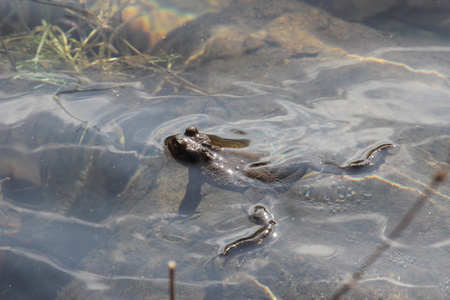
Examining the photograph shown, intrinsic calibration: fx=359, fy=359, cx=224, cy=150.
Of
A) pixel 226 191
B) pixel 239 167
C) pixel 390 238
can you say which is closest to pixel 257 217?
pixel 226 191

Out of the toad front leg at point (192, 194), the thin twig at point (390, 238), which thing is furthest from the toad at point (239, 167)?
the thin twig at point (390, 238)

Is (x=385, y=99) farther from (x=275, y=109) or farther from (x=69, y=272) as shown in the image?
(x=69, y=272)

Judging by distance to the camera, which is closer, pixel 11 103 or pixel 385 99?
pixel 11 103

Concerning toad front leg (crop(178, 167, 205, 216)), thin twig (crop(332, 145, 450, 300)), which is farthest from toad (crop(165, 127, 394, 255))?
thin twig (crop(332, 145, 450, 300))

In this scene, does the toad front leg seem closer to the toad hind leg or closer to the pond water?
the pond water

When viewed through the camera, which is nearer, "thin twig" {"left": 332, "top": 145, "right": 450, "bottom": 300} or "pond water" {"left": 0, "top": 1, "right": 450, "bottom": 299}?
"thin twig" {"left": 332, "top": 145, "right": 450, "bottom": 300}

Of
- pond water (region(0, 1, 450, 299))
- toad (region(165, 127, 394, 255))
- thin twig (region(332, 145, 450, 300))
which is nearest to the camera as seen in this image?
thin twig (region(332, 145, 450, 300))

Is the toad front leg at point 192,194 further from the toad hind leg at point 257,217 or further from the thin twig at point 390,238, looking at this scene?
the thin twig at point 390,238

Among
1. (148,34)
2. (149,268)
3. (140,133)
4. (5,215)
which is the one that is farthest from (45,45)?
(149,268)
